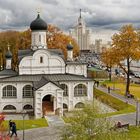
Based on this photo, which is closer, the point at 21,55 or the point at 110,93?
the point at 21,55

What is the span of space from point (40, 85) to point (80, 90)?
18.9 ft

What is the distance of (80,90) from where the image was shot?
48.3m

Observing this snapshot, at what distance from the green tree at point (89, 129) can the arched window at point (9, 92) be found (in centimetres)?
2058

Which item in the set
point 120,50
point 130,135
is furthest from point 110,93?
point 130,135

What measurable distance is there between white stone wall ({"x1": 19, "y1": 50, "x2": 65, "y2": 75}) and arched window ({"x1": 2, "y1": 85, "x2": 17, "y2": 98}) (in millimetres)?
3307

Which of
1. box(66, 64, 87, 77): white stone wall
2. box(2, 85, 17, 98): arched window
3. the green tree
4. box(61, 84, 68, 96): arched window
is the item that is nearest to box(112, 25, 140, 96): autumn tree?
box(66, 64, 87, 77): white stone wall

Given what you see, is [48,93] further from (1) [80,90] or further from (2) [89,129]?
(2) [89,129]

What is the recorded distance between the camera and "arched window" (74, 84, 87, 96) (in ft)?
158

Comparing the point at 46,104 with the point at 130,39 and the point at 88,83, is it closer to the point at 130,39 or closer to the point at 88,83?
the point at 88,83

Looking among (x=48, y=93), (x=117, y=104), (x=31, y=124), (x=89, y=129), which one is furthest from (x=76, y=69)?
(x=89, y=129)

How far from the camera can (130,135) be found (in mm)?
32031

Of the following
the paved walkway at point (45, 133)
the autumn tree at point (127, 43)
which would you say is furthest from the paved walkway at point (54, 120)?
the autumn tree at point (127, 43)

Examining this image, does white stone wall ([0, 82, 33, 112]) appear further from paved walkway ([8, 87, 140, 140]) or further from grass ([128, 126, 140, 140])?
grass ([128, 126, 140, 140])

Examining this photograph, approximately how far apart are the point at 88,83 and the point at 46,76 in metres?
5.45
